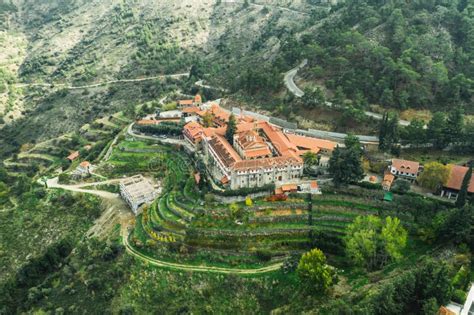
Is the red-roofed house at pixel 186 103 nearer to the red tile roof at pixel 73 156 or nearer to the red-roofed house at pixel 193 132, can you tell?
the red-roofed house at pixel 193 132

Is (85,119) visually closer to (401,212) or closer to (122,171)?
(122,171)

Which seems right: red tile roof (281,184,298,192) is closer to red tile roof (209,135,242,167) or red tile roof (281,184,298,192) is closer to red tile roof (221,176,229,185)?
red tile roof (209,135,242,167)

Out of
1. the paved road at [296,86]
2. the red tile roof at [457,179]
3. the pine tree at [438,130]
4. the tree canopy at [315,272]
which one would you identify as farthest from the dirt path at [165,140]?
the red tile roof at [457,179]

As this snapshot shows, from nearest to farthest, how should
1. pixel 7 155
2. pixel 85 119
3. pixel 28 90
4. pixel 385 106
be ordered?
pixel 385 106 → pixel 7 155 → pixel 85 119 → pixel 28 90

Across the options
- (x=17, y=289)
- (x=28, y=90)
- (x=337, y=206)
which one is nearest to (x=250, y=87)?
(x=337, y=206)

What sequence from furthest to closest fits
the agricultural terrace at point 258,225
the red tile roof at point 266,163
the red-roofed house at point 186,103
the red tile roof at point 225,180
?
the red-roofed house at point 186,103 → the red tile roof at point 225,180 → the red tile roof at point 266,163 → the agricultural terrace at point 258,225

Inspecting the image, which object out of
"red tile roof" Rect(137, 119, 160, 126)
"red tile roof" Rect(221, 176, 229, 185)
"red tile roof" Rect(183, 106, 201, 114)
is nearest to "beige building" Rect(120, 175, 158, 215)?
"red tile roof" Rect(221, 176, 229, 185)

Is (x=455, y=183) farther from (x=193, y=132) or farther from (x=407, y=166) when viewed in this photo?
(x=193, y=132)

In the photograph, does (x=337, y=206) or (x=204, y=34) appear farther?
(x=204, y=34)
